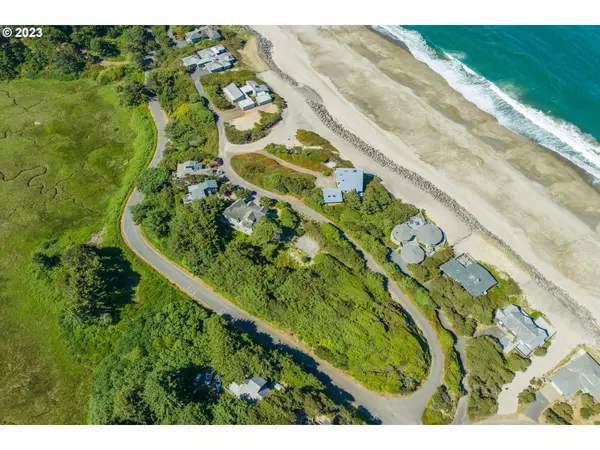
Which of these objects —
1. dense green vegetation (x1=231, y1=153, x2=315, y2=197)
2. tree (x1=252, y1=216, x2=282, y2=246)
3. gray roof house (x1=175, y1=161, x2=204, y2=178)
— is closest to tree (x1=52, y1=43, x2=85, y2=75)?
gray roof house (x1=175, y1=161, x2=204, y2=178)

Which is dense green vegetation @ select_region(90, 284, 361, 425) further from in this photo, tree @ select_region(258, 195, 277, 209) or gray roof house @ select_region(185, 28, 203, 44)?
gray roof house @ select_region(185, 28, 203, 44)

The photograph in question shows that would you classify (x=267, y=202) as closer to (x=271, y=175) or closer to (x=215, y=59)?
(x=271, y=175)

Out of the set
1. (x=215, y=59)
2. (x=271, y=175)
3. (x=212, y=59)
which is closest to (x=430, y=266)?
(x=271, y=175)

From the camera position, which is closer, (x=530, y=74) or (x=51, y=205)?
(x=51, y=205)

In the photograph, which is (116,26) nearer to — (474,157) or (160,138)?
(160,138)

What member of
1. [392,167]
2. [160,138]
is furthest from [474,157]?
[160,138]

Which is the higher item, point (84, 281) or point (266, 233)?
point (266, 233)
